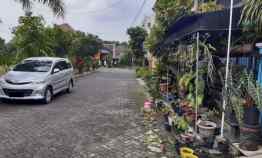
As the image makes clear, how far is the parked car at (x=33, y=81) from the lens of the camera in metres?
8.49

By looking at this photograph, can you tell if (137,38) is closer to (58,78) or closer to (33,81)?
(58,78)

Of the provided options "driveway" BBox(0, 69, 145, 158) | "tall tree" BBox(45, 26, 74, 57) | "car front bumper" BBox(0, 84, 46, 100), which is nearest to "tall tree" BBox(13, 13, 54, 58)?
"tall tree" BBox(45, 26, 74, 57)

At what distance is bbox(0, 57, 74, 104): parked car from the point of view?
334 inches

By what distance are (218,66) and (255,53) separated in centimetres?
128

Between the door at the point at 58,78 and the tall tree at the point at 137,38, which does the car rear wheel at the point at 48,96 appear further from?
the tall tree at the point at 137,38

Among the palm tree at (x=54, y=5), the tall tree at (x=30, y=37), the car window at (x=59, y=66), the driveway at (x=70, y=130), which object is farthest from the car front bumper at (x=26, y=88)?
the tall tree at (x=30, y=37)

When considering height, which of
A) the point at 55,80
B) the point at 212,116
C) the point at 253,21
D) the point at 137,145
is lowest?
the point at 137,145

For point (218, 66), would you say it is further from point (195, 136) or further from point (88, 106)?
point (88, 106)

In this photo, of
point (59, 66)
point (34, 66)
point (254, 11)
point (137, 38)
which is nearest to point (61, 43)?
point (59, 66)

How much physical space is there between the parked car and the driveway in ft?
1.24

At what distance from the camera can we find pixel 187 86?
658cm

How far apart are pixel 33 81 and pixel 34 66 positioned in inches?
53.3

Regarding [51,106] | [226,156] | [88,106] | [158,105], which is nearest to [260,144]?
[226,156]

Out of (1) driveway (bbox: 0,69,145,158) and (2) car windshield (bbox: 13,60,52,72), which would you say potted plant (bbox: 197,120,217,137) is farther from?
(2) car windshield (bbox: 13,60,52,72)
